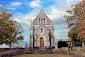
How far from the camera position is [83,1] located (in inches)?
817

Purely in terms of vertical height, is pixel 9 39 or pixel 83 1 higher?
pixel 83 1

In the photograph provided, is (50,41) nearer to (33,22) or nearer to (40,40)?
(40,40)

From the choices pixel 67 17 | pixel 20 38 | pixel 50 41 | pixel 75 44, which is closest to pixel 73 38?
pixel 75 44

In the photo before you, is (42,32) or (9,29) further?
(42,32)

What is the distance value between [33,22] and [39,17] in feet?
10.0

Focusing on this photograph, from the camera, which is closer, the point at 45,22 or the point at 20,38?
the point at 20,38

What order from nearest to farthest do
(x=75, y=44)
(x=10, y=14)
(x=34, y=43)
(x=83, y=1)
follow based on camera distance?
(x=83, y=1)
(x=10, y=14)
(x=75, y=44)
(x=34, y=43)

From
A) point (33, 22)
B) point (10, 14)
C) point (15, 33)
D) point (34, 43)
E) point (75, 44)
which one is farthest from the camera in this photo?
point (33, 22)

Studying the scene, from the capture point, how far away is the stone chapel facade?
39.9 meters

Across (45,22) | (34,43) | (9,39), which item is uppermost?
(45,22)

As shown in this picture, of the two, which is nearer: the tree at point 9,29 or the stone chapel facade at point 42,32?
the tree at point 9,29

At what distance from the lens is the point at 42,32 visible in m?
41.1

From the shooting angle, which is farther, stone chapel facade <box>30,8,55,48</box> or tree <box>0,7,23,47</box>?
stone chapel facade <box>30,8,55,48</box>

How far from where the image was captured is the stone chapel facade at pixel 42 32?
39.9 m
